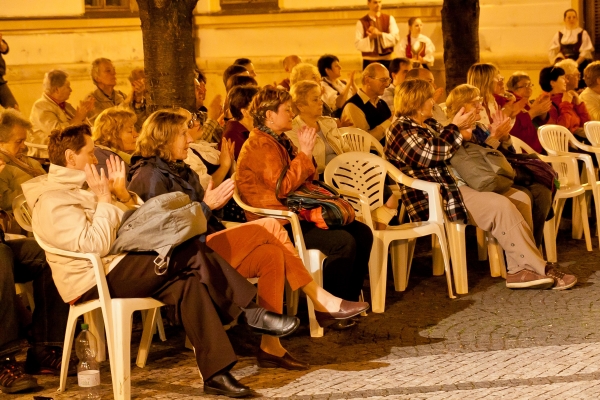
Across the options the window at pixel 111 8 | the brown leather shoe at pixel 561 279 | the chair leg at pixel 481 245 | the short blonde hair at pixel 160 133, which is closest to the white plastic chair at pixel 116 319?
the short blonde hair at pixel 160 133

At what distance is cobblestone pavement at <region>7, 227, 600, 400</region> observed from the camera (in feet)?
21.0

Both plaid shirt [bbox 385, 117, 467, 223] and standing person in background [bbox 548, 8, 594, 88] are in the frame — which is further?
standing person in background [bbox 548, 8, 594, 88]

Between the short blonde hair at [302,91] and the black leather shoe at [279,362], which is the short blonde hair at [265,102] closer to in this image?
the short blonde hair at [302,91]

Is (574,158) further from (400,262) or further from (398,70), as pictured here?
(398,70)

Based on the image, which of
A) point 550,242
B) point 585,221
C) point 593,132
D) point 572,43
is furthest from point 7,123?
point 572,43

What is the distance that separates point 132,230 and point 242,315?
32.6 inches

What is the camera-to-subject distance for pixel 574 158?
10508 millimetres

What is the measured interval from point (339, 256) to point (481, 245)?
106 inches

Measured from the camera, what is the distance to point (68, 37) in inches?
663

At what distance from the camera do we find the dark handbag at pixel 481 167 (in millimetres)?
9023

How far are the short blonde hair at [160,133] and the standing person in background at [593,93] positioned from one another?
250 inches

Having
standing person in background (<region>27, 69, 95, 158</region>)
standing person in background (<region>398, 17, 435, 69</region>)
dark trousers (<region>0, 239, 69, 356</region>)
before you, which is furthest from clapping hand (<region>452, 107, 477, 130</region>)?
standing person in background (<region>398, 17, 435, 69</region>)

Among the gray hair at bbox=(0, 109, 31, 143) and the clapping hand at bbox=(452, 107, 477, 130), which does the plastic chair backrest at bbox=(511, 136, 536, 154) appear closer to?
the clapping hand at bbox=(452, 107, 477, 130)

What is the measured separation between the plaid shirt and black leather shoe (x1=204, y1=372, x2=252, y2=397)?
2.95m
